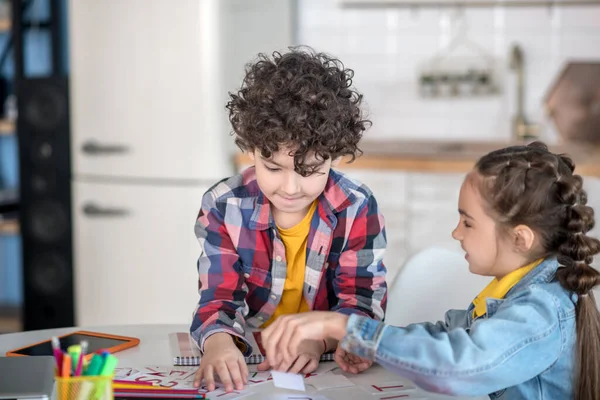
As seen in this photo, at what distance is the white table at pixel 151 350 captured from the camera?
1.10 metres

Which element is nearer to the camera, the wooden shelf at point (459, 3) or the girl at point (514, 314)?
the girl at point (514, 314)

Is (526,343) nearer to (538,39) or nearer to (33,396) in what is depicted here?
(33,396)

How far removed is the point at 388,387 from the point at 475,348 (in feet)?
0.62

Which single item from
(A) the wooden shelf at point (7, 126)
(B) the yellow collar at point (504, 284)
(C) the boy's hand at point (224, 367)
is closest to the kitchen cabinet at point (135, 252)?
(A) the wooden shelf at point (7, 126)

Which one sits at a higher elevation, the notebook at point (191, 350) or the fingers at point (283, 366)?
the fingers at point (283, 366)

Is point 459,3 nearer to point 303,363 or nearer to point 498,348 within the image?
point 303,363

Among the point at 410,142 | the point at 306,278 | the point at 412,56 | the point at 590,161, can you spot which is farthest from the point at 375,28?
the point at 306,278

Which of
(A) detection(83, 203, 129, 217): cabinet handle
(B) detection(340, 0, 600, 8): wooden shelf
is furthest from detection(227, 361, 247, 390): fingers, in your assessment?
(B) detection(340, 0, 600, 8): wooden shelf

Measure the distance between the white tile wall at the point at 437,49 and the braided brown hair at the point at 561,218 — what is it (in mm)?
2359

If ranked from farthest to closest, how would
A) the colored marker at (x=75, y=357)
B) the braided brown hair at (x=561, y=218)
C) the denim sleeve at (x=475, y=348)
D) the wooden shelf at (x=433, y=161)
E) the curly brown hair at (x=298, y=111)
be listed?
the wooden shelf at (x=433, y=161) < the curly brown hair at (x=298, y=111) < the braided brown hair at (x=561, y=218) < the denim sleeve at (x=475, y=348) < the colored marker at (x=75, y=357)

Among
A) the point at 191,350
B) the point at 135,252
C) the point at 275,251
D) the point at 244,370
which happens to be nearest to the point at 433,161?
the point at 135,252

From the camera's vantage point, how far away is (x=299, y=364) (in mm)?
1184

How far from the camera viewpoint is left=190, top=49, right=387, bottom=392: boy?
131cm

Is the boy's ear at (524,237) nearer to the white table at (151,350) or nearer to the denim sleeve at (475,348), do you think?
the denim sleeve at (475,348)
